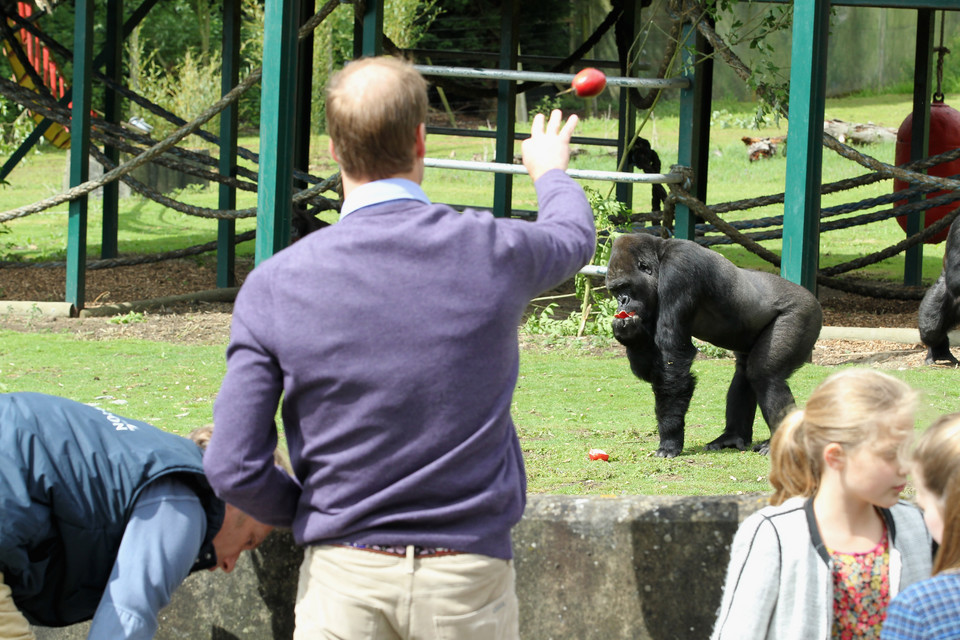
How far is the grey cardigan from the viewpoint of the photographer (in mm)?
2109

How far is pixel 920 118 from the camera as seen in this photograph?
999 cm

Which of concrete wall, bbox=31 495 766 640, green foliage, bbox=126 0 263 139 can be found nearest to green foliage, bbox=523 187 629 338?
concrete wall, bbox=31 495 766 640

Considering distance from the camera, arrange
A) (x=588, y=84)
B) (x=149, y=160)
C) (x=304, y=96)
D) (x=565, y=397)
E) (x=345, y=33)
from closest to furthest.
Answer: (x=588, y=84) → (x=565, y=397) → (x=149, y=160) → (x=304, y=96) → (x=345, y=33)

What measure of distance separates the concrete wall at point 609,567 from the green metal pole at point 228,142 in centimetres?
702

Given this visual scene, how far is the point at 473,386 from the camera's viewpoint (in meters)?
1.87

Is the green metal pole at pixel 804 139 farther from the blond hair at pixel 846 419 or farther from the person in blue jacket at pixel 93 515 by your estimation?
the person in blue jacket at pixel 93 515

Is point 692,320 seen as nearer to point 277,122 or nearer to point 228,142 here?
point 277,122

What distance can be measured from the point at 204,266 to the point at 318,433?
969cm

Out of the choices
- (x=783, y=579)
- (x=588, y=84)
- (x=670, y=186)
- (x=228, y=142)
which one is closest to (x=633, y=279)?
(x=588, y=84)

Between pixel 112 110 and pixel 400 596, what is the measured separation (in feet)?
32.0

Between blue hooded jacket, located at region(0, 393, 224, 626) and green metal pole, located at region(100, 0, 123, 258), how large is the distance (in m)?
8.21

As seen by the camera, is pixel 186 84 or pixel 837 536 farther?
pixel 186 84

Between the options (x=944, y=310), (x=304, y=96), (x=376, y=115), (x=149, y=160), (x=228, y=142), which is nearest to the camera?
(x=376, y=115)

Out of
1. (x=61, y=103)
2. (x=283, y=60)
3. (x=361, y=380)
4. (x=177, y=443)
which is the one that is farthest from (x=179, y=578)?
(x=61, y=103)
